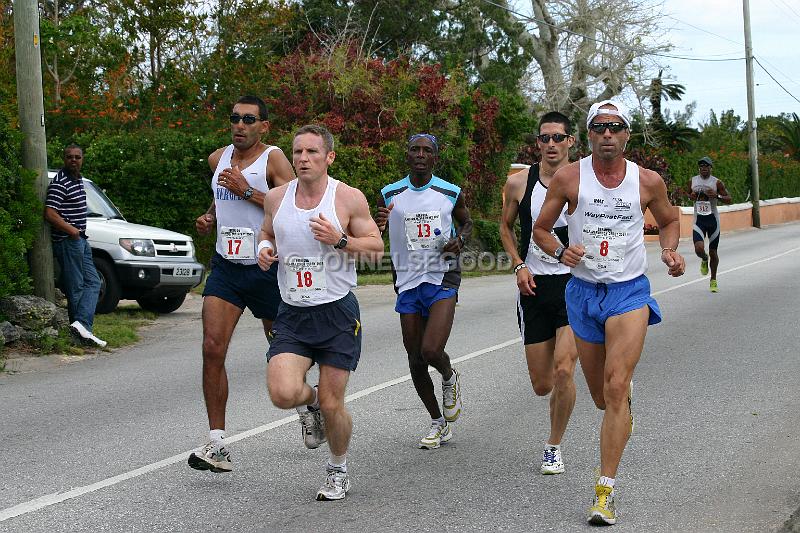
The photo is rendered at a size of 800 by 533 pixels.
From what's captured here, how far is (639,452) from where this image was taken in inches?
283

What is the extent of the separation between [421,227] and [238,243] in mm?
1305

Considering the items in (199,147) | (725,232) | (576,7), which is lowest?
(725,232)

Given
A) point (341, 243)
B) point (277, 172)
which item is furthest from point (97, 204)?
point (341, 243)

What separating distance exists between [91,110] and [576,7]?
23.7 metres

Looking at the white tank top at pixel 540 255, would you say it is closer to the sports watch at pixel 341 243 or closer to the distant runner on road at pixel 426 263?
the distant runner on road at pixel 426 263

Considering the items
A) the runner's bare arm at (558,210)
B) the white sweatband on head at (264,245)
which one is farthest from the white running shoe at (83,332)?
the runner's bare arm at (558,210)

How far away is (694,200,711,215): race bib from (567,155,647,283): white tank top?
14.0 meters

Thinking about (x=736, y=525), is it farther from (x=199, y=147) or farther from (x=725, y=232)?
(x=725, y=232)

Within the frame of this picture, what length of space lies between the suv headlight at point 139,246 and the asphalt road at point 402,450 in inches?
95.6

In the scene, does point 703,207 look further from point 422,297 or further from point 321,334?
point 321,334

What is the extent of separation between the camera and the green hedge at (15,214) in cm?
1172

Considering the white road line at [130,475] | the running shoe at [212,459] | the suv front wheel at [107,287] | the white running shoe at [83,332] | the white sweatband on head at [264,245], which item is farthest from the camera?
the suv front wheel at [107,287]

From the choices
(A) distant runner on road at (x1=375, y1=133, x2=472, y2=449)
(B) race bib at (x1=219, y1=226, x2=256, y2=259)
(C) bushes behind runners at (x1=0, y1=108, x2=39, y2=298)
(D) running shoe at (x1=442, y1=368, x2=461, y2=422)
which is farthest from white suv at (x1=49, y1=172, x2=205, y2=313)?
(B) race bib at (x1=219, y1=226, x2=256, y2=259)

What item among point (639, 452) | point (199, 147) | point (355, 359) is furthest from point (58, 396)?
point (199, 147)
